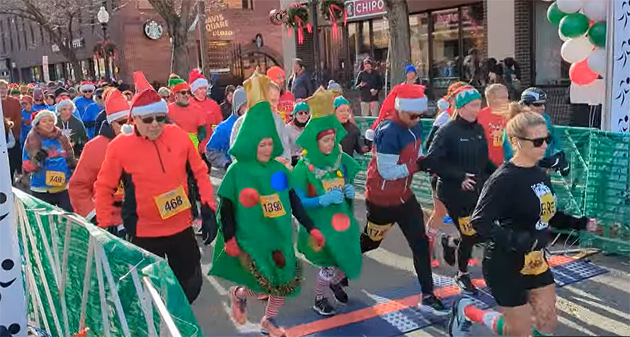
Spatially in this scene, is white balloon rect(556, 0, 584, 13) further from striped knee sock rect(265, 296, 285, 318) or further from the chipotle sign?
the chipotle sign

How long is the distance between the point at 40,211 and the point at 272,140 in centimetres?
166

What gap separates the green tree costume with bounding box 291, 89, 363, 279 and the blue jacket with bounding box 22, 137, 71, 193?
110 inches

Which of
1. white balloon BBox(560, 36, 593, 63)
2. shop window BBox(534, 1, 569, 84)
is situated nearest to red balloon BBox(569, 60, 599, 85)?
white balloon BBox(560, 36, 593, 63)

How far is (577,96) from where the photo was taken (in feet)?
24.5

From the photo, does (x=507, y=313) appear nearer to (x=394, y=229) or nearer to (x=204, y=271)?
(x=204, y=271)

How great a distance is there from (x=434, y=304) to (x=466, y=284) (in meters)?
0.50

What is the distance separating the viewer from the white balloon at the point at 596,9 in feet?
21.9

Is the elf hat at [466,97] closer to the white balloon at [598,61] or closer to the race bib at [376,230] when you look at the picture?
the race bib at [376,230]

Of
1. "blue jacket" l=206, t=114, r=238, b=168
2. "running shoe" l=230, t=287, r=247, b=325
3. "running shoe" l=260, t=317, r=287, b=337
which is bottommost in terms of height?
"running shoe" l=260, t=317, r=287, b=337

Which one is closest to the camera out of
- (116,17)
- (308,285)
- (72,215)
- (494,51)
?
(72,215)

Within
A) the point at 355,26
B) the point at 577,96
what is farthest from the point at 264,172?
the point at 355,26

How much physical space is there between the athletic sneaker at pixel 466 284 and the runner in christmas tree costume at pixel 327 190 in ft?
3.23

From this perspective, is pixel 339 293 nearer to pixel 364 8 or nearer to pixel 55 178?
pixel 55 178

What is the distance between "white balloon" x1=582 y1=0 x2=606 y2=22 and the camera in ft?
21.9
